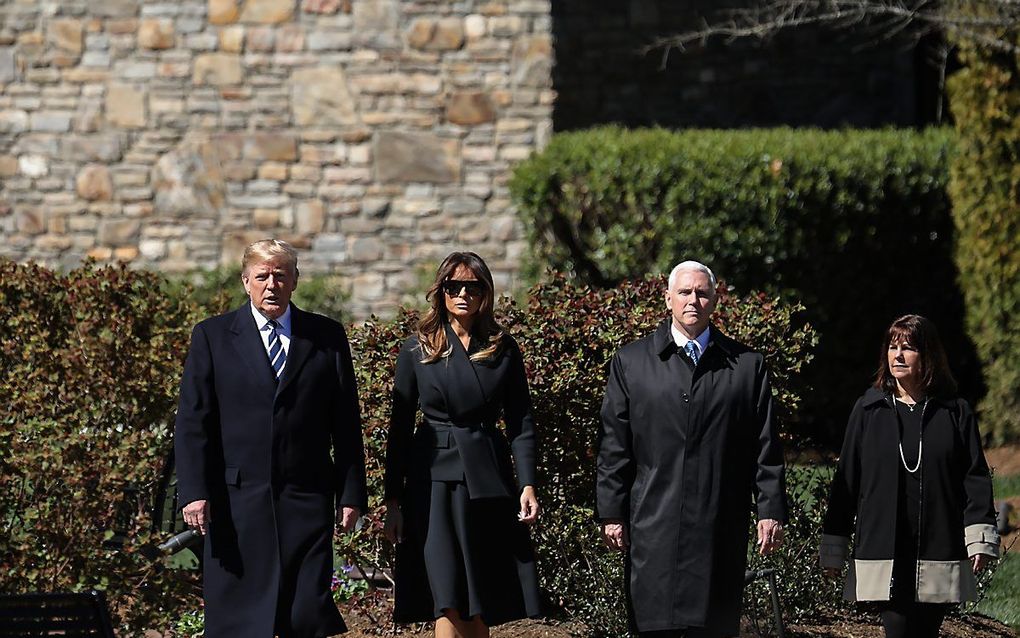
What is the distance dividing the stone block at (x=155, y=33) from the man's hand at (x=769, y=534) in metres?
8.08

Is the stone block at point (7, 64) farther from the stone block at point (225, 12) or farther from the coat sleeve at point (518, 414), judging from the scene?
the coat sleeve at point (518, 414)

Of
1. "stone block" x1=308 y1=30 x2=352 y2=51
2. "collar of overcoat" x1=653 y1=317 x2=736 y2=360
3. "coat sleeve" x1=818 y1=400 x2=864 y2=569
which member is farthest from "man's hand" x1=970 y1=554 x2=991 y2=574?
"stone block" x1=308 y1=30 x2=352 y2=51

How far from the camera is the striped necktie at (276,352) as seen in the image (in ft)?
17.3

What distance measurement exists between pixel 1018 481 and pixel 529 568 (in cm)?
530

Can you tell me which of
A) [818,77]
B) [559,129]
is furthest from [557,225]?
[818,77]

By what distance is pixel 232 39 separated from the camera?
1188 centimetres

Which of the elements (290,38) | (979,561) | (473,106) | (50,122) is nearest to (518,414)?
(979,561)

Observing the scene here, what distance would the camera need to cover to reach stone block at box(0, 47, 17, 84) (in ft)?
39.8

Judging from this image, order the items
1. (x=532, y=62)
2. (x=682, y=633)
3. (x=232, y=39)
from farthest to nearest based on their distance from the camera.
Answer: (x=232, y=39) → (x=532, y=62) → (x=682, y=633)

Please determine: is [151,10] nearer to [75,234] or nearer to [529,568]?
[75,234]

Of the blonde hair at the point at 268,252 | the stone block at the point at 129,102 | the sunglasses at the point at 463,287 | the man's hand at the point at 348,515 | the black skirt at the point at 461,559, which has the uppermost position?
the stone block at the point at 129,102

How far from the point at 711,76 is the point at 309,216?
3.44m

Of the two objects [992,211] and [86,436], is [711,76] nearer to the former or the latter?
[992,211]

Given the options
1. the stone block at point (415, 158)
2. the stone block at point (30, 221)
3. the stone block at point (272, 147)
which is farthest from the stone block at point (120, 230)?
the stone block at point (415, 158)
